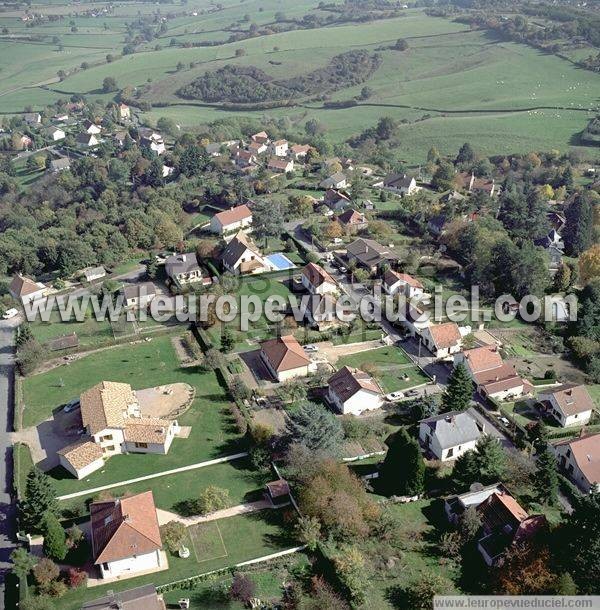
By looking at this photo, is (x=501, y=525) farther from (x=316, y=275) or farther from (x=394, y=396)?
(x=316, y=275)

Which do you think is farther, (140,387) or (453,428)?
(140,387)

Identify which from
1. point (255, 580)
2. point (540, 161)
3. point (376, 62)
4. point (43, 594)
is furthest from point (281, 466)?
point (376, 62)

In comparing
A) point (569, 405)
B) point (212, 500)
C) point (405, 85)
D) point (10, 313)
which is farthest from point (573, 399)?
point (405, 85)

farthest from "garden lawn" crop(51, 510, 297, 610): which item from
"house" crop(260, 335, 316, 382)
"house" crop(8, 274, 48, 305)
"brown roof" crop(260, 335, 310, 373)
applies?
"house" crop(8, 274, 48, 305)

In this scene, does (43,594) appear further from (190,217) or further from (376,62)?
(376,62)

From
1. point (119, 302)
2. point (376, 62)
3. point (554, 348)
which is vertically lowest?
point (554, 348)

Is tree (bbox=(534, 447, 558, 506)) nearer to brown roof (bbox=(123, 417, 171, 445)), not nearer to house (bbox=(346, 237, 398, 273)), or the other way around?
brown roof (bbox=(123, 417, 171, 445))
